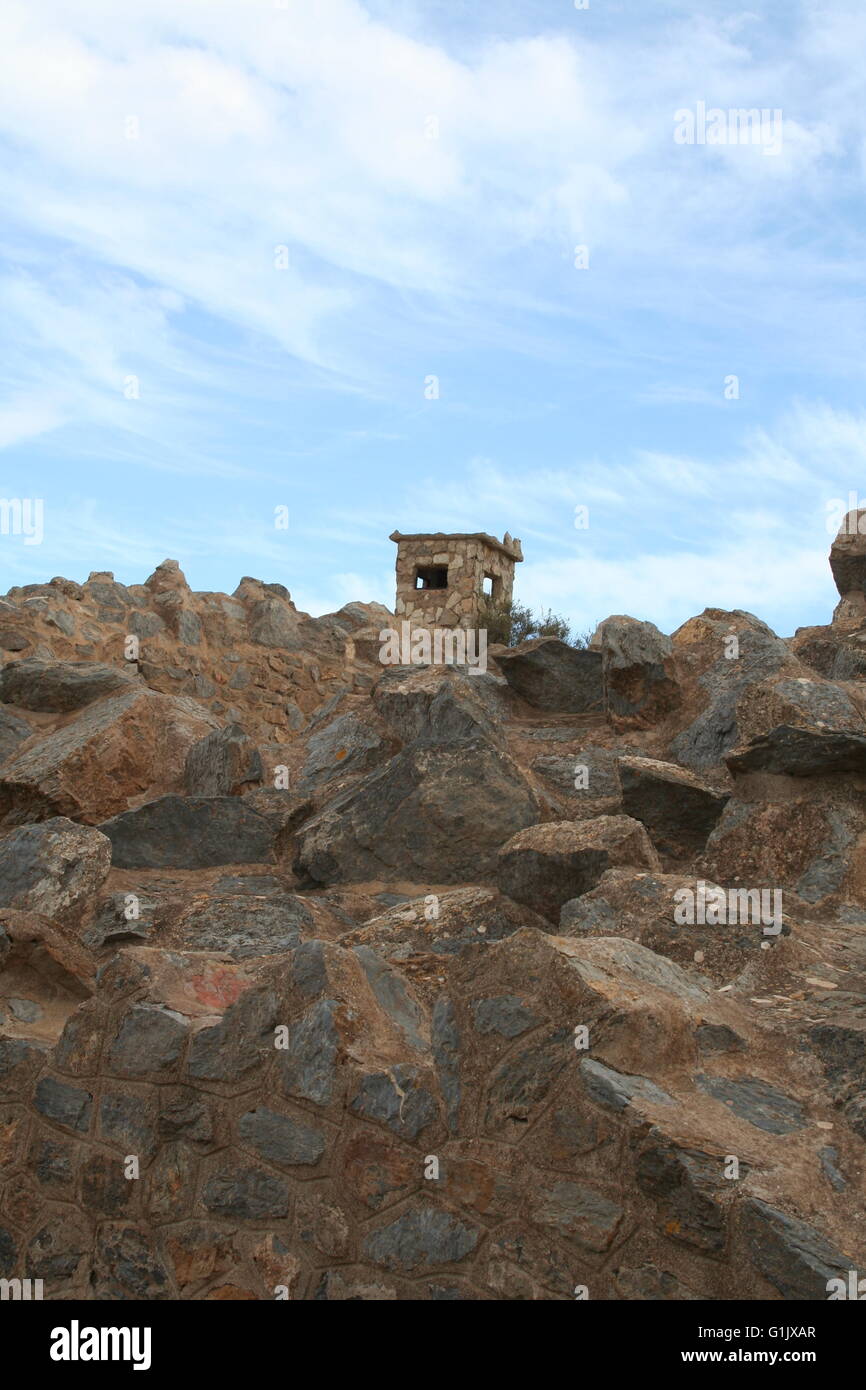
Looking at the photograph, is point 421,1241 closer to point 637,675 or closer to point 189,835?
point 189,835

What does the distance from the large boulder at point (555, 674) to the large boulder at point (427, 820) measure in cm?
122

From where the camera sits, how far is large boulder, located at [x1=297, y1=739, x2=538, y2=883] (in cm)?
522

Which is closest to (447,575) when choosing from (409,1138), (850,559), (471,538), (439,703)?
(471,538)

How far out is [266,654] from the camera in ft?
43.8

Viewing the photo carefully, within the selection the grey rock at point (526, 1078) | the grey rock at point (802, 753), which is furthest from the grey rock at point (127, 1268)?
the grey rock at point (802, 753)

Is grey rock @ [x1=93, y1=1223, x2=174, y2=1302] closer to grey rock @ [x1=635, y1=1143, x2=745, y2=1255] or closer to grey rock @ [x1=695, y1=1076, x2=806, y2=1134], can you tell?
grey rock @ [x1=635, y1=1143, x2=745, y2=1255]

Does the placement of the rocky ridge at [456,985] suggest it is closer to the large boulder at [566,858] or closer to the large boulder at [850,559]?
the large boulder at [566,858]

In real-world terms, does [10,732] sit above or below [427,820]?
above

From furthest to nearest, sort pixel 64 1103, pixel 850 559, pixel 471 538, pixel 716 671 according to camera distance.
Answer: pixel 471 538 < pixel 850 559 < pixel 716 671 < pixel 64 1103

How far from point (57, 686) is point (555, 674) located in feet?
9.61

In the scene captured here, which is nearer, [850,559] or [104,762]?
[104,762]

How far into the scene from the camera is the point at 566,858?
4598 mm
